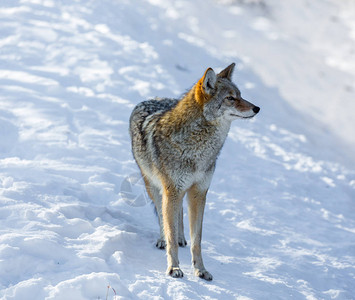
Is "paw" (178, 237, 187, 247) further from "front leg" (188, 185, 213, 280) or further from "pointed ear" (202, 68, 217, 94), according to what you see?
"pointed ear" (202, 68, 217, 94)

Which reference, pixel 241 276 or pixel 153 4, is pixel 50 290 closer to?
pixel 241 276

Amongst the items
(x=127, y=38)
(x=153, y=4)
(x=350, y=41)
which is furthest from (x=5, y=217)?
(x=350, y=41)

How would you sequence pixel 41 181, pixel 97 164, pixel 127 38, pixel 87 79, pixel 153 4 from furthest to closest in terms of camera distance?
1. pixel 153 4
2. pixel 127 38
3. pixel 87 79
4. pixel 97 164
5. pixel 41 181

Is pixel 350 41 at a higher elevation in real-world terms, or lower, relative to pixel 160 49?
higher

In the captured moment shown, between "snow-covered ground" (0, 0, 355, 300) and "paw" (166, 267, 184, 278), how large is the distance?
0.10 metres

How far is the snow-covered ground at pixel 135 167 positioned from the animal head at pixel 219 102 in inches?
67.0

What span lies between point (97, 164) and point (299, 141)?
6.28 meters

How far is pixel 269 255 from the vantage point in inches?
235

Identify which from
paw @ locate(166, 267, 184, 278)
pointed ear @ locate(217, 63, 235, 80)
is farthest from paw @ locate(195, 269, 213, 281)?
pointed ear @ locate(217, 63, 235, 80)

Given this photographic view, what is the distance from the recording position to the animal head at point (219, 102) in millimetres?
4660

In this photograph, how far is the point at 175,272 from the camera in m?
4.40

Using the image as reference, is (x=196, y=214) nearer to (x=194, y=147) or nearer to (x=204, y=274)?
(x=204, y=274)

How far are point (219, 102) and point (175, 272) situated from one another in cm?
180

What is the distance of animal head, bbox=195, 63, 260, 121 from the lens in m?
4.66
